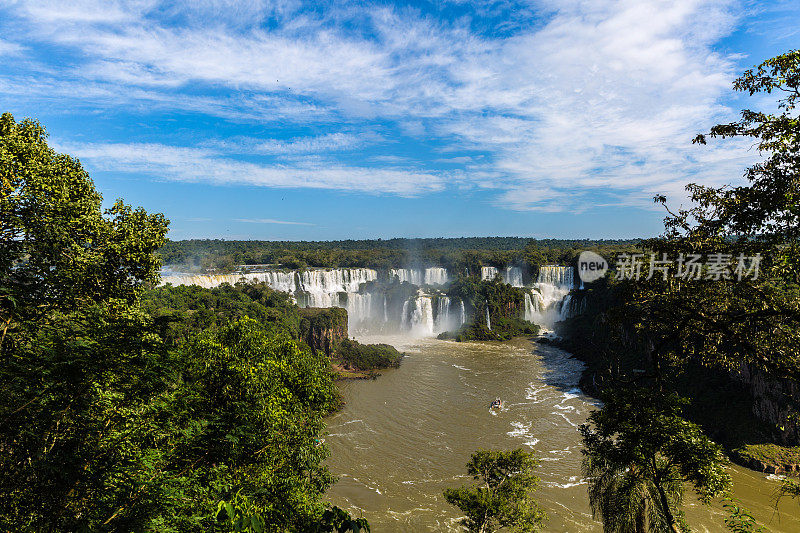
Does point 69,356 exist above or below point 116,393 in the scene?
above

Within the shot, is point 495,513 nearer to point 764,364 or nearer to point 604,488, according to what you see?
point 604,488

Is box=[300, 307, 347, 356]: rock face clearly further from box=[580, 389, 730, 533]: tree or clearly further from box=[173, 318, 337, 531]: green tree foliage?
box=[580, 389, 730, 533]: tree

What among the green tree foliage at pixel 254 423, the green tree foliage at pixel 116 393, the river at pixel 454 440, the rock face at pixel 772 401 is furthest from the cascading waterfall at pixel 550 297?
the green tree foliage at pixel 116 393

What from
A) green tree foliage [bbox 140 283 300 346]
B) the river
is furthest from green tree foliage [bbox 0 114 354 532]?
green tree foliage [bbox 140 283 300 346]

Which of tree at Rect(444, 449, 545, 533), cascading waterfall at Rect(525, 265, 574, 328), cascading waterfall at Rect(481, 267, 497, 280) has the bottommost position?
tree at Rect(444, 449, 545, 533)

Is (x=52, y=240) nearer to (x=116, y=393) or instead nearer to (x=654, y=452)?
(x=116, y=393)

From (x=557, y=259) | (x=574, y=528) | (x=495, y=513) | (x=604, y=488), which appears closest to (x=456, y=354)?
(x=574, y=528)

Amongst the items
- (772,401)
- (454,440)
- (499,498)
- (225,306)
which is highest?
(225,306)

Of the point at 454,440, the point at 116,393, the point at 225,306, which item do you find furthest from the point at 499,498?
the point at 225,306
